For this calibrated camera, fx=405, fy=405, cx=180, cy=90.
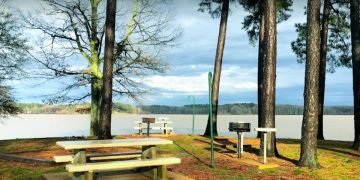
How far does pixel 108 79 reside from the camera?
15781mm

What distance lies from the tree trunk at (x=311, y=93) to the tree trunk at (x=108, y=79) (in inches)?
295

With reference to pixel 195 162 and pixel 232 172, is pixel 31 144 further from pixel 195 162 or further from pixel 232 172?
pixel 232 172

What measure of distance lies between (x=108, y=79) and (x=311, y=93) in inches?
307

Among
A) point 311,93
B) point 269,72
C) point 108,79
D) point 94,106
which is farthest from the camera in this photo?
point 94,106

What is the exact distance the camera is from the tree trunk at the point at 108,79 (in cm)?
1564

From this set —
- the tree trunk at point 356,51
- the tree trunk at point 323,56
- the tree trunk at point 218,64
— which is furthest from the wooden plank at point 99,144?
the tree trunk at point 323,56

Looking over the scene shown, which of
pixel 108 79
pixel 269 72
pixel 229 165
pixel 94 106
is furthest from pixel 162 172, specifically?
pixel 94 106

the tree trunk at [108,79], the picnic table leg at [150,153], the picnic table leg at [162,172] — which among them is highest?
the tree trunk at [108,79]

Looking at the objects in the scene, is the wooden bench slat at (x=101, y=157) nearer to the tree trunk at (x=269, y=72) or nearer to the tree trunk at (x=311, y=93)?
the tree trunk at (x=311, y=93)

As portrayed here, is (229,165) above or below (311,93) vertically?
below

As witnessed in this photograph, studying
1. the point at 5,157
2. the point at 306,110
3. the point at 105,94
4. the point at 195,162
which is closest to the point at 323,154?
the point at 306,110

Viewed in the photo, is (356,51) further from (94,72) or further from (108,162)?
(108,162)

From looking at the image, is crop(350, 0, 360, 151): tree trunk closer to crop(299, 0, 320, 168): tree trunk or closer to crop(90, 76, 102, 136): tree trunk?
crop(299, 0, 320, 168): tree trunk

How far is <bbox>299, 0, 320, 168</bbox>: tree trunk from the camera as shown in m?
11.5
